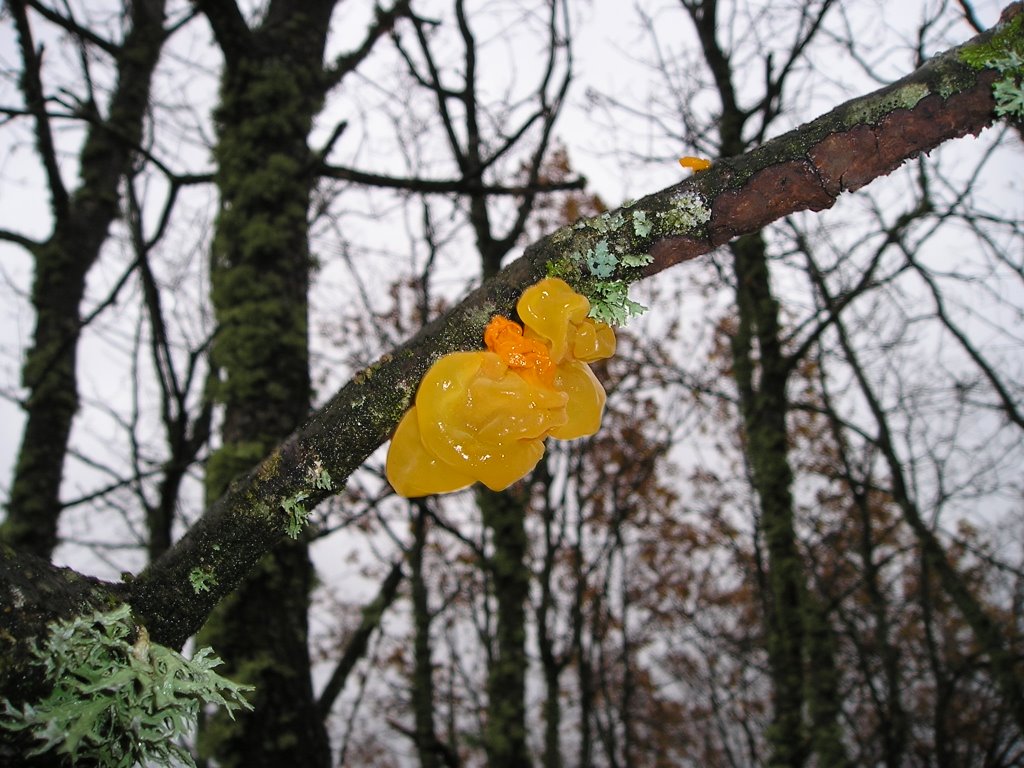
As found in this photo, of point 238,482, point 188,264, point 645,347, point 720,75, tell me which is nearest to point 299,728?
point 238,482

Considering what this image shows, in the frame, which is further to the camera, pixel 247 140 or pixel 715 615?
pixel 715 615

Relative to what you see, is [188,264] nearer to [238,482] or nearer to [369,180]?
[369,180]

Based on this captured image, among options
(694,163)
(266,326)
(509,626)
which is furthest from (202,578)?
(509,626)

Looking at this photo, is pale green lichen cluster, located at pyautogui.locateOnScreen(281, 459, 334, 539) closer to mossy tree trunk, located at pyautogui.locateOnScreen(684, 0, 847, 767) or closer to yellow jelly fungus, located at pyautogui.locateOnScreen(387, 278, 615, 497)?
yellow jelly fungus, located at pyautogui.locateOnScreen(387, 278, 615, 497)

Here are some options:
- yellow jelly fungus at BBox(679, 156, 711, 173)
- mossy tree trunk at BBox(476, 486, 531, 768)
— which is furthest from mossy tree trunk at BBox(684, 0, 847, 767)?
yellow jelly fungus at BBox(679, 156, 711, 173)

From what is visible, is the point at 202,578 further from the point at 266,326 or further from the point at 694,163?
the point at 266,326

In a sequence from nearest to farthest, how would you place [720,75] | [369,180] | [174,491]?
1. [369,180]
2. [174,491]
3. [720,75]

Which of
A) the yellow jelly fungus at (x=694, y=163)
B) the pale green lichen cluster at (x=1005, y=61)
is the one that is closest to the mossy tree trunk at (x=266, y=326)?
the yellow jelly fungus at (x=694, y=163)
